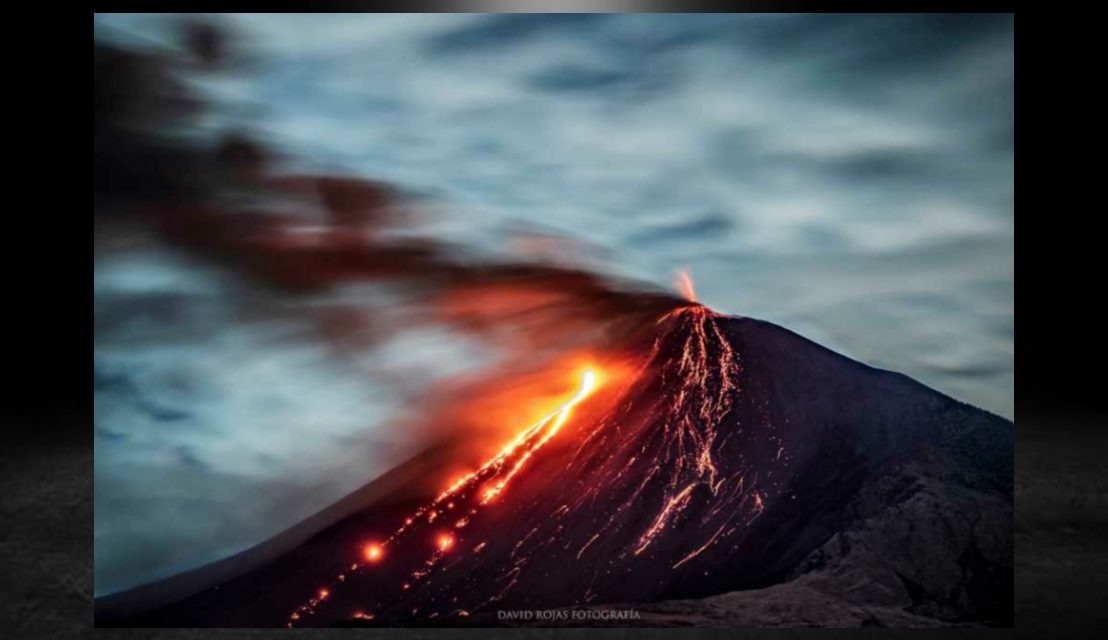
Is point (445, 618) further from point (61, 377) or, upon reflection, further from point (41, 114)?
point (41, 114)

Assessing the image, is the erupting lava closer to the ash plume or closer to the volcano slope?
the volcano slope

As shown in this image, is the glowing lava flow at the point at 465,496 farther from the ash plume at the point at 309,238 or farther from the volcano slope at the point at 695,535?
the ash plume at the point at 309,238

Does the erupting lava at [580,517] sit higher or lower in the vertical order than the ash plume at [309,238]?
lower

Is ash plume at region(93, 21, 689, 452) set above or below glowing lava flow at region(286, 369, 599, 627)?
above

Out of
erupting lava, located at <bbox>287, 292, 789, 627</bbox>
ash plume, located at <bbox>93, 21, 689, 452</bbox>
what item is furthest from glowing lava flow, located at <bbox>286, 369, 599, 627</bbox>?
ash plume, located at <bbox>93, 21, 689, 452</bbox>

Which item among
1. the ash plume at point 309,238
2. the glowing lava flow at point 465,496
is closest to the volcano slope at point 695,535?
the glowing lava flow at point 465,496

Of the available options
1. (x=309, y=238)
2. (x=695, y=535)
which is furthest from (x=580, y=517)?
(x=309, y=238)

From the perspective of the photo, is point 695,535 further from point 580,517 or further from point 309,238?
point 309,238

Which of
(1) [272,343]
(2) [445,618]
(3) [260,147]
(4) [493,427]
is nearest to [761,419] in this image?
(4) [493,427]
